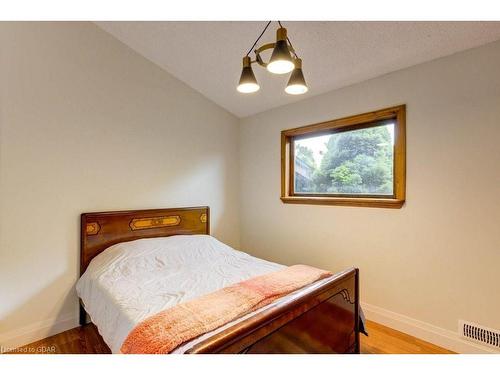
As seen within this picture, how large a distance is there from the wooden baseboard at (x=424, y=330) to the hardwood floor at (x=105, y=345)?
0.13ft

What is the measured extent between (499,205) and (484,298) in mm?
653

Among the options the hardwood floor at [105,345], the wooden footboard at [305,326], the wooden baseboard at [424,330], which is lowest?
the hardwood floor at [105,345]

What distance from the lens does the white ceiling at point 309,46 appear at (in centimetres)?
186

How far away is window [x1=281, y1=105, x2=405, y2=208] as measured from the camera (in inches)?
90.7

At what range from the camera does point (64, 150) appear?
228cm

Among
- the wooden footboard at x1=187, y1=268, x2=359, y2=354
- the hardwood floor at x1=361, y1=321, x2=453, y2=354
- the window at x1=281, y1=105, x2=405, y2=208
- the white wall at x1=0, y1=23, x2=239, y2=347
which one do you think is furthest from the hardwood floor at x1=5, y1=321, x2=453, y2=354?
the window at x1=281, y1=105, x2=405, y2=208

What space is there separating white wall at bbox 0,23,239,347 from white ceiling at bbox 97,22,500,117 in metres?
0.33

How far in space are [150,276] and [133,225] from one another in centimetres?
83

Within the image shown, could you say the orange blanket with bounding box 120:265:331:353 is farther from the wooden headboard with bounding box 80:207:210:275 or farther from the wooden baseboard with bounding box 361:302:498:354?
the wooden headboard with bounding box 80:207:210:275

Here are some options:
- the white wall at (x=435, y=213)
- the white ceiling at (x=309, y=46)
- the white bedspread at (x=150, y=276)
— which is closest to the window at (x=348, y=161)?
the white wall at (x=435, y=213)

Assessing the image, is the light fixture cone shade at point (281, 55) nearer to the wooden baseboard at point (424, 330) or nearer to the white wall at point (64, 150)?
the white wall at point (64, 150)

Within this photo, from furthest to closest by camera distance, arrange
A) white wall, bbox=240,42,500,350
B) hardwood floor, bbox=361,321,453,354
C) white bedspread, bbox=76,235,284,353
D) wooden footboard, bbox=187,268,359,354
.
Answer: hardwood floor, bbox=361,321,453,354
white wall, bbox=240,42,500,350
white bedspread, bbox=76,235,284,353
wooden footboard, bbox=187,268,359,354

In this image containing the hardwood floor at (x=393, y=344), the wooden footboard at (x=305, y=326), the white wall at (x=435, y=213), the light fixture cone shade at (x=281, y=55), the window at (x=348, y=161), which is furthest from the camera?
the window at (x=348, y=161)
